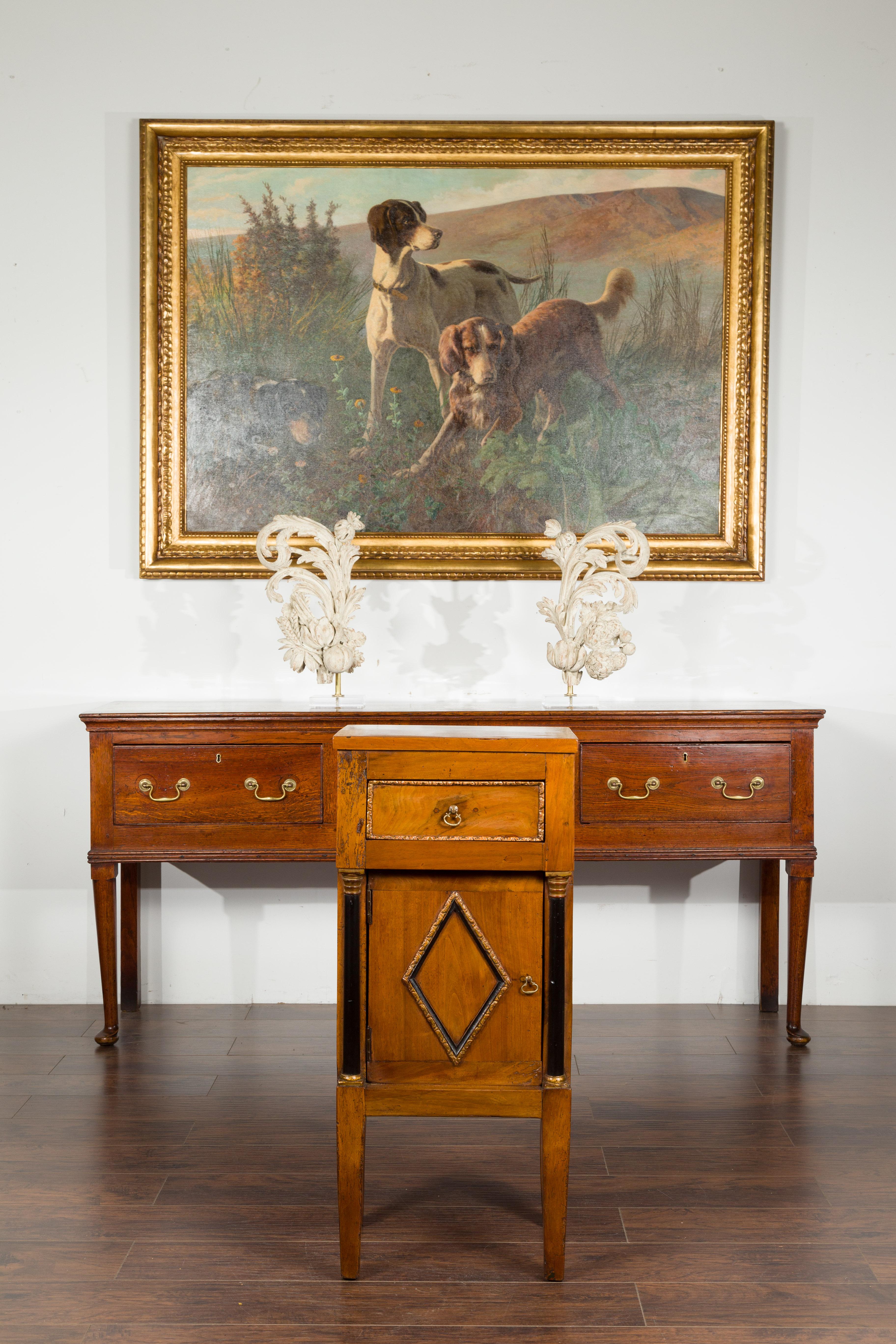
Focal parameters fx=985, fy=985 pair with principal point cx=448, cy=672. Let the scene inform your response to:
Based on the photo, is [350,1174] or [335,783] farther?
[335,783]

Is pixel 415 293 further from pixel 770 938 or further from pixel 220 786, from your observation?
pixel 770 938

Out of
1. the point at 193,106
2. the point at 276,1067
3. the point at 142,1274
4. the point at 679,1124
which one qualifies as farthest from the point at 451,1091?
the point at 193,106

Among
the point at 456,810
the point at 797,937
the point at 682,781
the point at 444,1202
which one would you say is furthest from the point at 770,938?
the point at 456,810

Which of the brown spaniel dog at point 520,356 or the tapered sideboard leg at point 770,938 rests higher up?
the brown spaniel dog at point 520,356

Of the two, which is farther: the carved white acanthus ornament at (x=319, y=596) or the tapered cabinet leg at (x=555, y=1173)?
the carved white acanthus ornament at (x=319, y=596)

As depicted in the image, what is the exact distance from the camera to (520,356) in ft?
12.4

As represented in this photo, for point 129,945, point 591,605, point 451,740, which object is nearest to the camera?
point 451,740

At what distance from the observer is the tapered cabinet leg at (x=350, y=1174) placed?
2035 millimetres

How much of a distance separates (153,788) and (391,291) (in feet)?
6.75

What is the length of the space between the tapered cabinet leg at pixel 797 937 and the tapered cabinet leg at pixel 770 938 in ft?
1.05

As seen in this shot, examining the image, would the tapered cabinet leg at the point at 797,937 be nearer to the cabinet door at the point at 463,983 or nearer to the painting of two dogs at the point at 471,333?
the cabinet door at the point at 463,983

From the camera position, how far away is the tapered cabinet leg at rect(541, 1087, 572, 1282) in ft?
6.66

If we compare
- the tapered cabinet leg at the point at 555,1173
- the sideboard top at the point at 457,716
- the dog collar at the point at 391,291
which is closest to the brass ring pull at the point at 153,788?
the sideboard top at the point at 457,716

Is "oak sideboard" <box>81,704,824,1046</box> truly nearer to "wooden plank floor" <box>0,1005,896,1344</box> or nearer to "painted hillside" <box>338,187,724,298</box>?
"wooden plank floor" <box>0,1005,896,1344</box>
